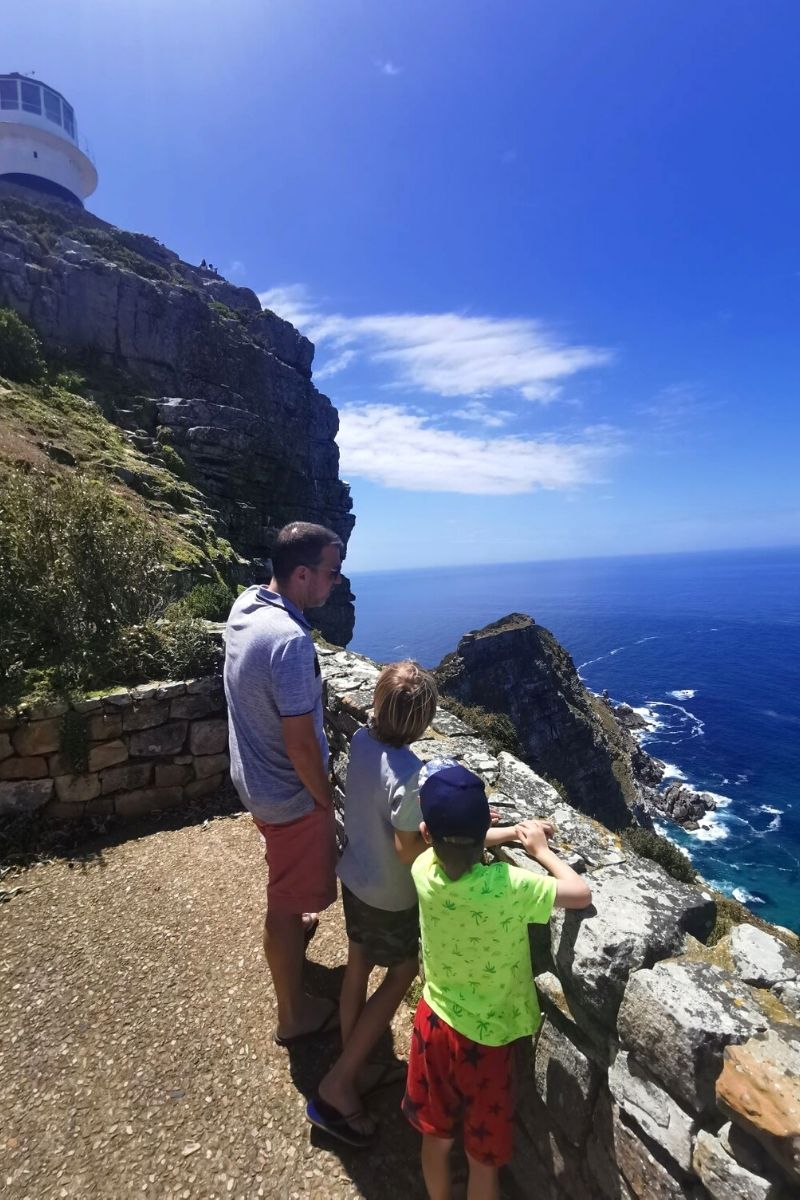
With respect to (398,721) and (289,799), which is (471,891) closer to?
(398,721)

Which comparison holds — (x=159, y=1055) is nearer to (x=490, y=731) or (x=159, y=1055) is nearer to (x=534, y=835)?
(x=534, y=835)

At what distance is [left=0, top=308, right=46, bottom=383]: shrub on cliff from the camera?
968 inches

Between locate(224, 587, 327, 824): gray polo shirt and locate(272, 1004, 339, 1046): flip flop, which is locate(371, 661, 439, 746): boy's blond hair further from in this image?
locate(272, 1004, 339, 1046): flip flop

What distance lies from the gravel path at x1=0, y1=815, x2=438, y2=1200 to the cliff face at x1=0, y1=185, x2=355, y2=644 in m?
16.4

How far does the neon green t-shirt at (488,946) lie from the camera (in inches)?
89.9

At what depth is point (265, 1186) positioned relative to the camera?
9.39ft

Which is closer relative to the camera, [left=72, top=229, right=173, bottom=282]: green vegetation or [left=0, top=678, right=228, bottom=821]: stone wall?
[left=0, top=678, right=228, bottom=821]: stone wall

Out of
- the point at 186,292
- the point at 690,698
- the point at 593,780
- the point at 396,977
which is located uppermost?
the point at 186,292

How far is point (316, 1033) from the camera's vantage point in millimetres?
3605

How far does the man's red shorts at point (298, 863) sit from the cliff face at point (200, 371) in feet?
58.6

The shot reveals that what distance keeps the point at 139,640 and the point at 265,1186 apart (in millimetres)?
5066

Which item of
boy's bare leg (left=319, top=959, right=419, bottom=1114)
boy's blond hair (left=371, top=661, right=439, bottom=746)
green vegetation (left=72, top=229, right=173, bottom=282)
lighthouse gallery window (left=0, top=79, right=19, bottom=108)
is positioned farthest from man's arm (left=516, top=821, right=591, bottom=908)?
lighthouse gallery window (left=0, top=79, right=19, bottom=108)

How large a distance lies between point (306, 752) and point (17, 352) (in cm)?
3044

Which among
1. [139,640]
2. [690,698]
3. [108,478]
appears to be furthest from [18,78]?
[690,698]
